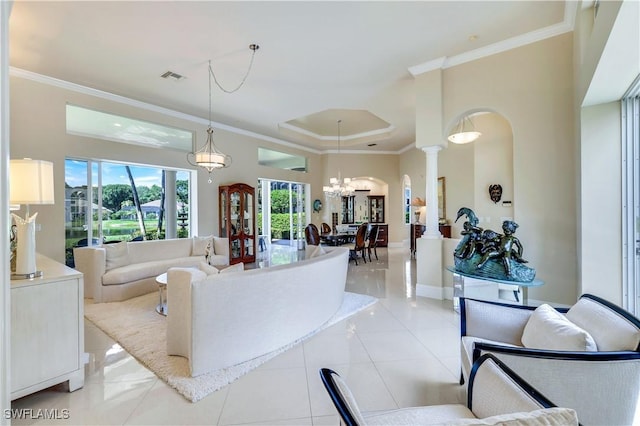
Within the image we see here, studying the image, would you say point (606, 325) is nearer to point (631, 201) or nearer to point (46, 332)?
point (631, 201)

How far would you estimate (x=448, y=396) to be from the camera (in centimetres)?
211

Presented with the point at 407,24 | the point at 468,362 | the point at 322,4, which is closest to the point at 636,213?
the point at 468,362

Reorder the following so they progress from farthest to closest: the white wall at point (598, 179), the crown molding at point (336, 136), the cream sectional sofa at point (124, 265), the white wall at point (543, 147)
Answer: the crown molding at point (336, 136), the cream sectional sofa at point (124, 265), the white wall at point (543, 147), the white wall at point (598, 179)

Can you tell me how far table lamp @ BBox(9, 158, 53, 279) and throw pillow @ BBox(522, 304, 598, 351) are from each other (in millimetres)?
3475

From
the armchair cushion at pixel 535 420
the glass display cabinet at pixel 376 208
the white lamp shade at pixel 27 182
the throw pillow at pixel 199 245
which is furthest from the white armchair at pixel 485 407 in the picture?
the glass display cabinet at pixel 376 208

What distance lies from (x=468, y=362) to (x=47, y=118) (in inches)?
259

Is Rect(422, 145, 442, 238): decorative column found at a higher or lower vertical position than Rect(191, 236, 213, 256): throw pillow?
higher

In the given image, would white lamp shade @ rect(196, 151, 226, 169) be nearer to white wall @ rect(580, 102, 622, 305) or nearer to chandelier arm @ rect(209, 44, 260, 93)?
chandelier arm @ rect(209, 44, 260, 93)

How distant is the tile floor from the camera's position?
75.9 inches

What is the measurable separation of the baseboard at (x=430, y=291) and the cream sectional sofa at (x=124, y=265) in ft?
11.0

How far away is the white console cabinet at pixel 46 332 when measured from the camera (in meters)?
1.93

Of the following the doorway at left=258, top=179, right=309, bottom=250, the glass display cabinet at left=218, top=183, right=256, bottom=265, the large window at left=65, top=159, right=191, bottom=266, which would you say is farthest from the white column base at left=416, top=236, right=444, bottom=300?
the doorway at left=258, top=179, right=309, bottom=250

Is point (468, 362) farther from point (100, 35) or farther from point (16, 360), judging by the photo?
point (100, 35)

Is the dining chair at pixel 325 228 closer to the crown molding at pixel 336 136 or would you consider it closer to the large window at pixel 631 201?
the crown molding at pixel 336 136
